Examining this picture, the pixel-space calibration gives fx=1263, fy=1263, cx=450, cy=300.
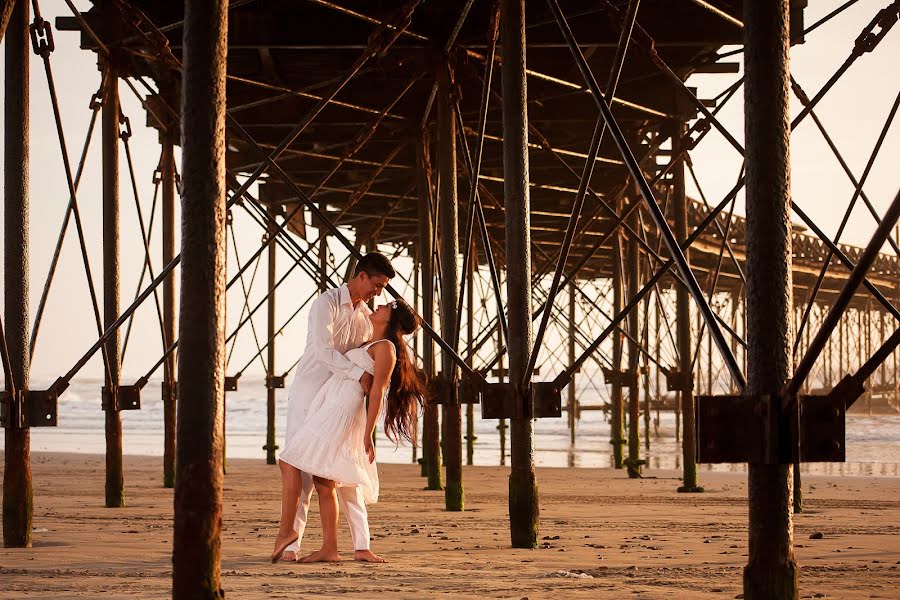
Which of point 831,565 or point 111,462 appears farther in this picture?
point 111,462

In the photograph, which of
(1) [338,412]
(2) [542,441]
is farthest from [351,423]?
(2) [542,441]

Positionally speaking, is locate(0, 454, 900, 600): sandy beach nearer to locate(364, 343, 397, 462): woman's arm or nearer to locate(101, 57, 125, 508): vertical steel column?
locate(101, 57, 125, 508): vertical steel column

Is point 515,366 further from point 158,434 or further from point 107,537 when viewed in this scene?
point 158,434

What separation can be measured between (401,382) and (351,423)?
18.6 inches

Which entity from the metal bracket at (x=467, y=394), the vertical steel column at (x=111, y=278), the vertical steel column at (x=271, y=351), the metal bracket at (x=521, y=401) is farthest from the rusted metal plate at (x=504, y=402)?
the vertical steel column at (x=271, y=351)

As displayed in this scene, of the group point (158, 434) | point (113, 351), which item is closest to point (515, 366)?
point (113, 351)

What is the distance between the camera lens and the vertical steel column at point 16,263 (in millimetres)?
7879

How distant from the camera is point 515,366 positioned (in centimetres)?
827

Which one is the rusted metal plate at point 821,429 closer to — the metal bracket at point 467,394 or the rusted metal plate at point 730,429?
the rusted metal plate at point 730,429

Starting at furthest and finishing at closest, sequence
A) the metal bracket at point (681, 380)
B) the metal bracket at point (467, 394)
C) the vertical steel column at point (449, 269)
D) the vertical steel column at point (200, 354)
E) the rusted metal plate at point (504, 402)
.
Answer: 1. the metal bracket at point (681, 380)
2. the vertical steel column at point (449, 269)
3. the metal bracket at point (467, 394)
4. the rusted metal plate at point (504, 402)
5. the vertical steel column at point (200, 354)

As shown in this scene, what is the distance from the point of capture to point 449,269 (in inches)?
453

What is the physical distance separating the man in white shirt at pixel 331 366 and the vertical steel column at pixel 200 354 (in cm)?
216

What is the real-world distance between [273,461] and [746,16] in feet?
53.5

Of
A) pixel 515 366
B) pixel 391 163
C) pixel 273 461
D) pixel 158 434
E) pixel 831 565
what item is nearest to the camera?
pixel 831 565
